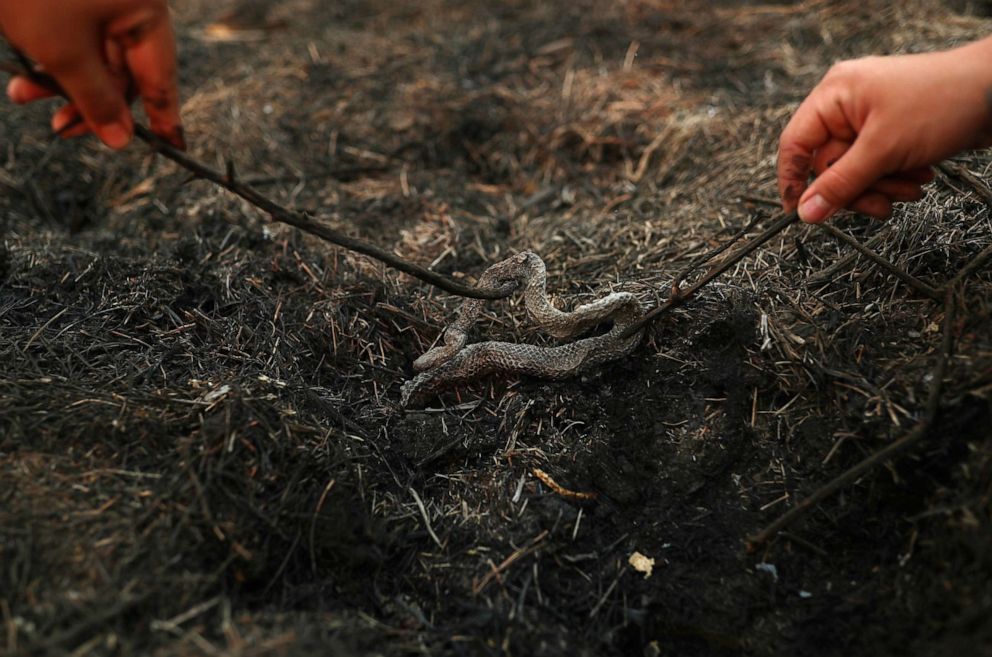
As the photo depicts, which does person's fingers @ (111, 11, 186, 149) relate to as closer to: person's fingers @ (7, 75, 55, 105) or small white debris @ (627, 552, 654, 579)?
person's fingers @ (7, 75, 55, 105)

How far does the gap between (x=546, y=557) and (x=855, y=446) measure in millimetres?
961

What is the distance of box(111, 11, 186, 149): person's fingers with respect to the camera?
5.75ft

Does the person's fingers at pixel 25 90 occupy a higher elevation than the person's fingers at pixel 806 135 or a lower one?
higher

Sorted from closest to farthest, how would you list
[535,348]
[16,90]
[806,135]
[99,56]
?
[99,56] < [16,90] < [806,135] < [535,348]

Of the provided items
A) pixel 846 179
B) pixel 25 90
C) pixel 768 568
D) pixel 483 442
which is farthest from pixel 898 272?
pixel 25 90

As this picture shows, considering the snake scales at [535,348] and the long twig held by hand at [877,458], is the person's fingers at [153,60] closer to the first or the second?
the snake scales at [535,348]

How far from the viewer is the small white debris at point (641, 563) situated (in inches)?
83.8

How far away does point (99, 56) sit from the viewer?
67.5 inches

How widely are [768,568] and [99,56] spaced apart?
2190 millimetres

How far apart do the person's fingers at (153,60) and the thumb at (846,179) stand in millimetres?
1696

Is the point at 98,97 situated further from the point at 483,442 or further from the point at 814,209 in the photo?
the point at 814,209

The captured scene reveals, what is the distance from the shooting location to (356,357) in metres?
2.63

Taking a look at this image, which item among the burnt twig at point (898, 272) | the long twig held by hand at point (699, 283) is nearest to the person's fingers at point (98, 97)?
the long twig held by hand at point (699, 283)

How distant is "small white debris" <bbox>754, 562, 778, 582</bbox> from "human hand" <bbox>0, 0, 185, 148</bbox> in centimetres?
204
